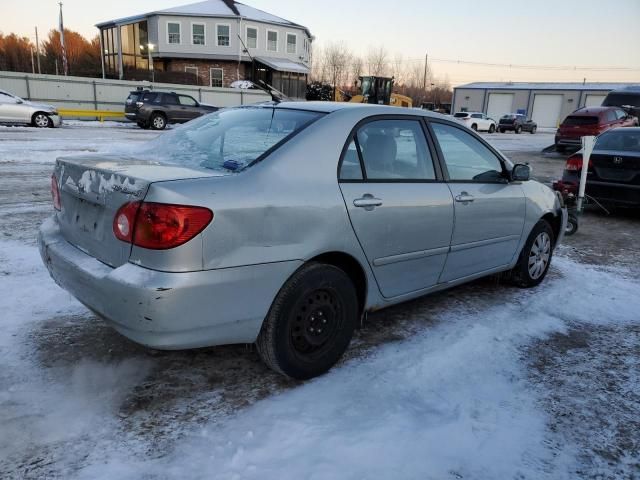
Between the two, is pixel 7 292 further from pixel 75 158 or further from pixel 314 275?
pixel 314 275

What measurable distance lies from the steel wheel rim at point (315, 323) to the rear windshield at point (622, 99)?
69.8 ft

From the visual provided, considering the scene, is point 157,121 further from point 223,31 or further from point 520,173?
point 223,31

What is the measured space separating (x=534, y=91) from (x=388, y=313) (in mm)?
66338

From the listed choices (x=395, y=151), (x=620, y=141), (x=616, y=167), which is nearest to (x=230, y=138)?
(x=395, y=151)

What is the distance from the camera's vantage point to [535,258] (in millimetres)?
4781

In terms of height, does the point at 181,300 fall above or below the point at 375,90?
below

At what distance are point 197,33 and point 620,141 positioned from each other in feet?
133

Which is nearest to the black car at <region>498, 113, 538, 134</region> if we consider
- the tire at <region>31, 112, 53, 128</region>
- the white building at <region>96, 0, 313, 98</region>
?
the white building at <region>96, 0, 313, 98</region>

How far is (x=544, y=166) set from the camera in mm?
15391

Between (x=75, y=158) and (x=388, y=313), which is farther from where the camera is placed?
(x=388, y=313)

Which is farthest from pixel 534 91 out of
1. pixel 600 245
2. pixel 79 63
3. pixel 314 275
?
pixel 314 275

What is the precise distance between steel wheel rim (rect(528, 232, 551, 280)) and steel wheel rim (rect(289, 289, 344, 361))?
2.51 m

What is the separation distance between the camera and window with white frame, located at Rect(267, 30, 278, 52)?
43.8 metres

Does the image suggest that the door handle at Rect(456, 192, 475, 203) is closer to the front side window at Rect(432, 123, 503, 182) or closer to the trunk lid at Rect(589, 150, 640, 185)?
the front side window at Rect(432, 123, 503, 182)
